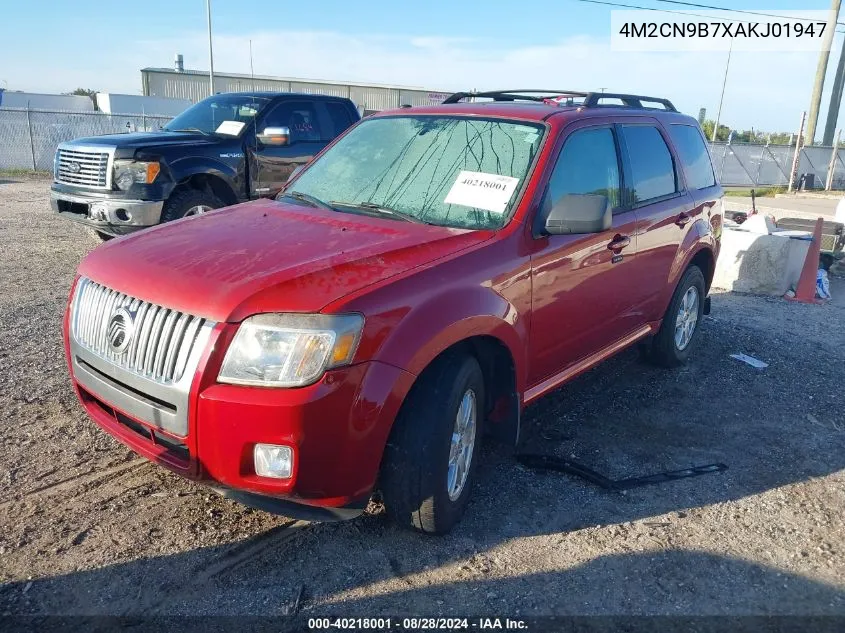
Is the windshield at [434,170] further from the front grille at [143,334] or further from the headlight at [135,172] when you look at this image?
the headlight at [135,172]

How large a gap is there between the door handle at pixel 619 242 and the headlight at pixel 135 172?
16.6 ft

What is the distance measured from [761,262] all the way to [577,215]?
6.06 meters

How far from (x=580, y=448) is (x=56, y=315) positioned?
457 cm

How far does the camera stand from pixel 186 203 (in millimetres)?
7469

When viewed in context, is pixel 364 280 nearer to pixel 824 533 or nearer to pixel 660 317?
pixel 824 533

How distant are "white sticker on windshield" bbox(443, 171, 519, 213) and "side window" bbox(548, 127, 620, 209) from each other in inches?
9.8

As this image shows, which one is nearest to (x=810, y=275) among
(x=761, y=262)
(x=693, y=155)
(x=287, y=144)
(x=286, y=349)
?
(x=761, y=262)

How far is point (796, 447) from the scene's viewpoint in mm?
4379

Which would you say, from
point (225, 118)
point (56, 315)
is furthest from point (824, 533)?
point (225, 118)

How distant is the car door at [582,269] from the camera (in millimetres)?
3604

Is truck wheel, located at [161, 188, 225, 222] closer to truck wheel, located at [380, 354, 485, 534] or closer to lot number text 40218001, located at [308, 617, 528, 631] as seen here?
truck wheel, located at [380, 354, 485, 534]

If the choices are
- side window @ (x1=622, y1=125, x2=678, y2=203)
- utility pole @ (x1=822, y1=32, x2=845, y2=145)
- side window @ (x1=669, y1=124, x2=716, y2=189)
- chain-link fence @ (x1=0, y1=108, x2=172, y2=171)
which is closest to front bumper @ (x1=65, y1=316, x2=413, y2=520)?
side window @ (x1=622, y1=125, x2=678, y2=203)

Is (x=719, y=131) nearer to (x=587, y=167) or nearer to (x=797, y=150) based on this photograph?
(x=797, y=150)

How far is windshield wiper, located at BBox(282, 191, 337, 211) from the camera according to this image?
3881 millimetres
